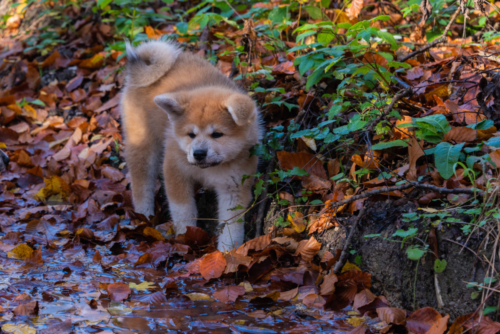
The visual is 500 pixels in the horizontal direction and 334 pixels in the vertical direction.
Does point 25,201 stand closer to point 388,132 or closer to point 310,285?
point 310,285

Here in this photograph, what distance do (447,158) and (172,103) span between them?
6.00 ft

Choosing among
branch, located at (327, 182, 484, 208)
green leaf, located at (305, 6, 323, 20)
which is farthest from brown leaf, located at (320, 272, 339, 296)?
green leaf, located at (305, 6, 323, 20)

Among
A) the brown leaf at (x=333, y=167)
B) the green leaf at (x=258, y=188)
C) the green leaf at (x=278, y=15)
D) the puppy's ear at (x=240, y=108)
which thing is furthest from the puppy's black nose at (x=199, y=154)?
the green leaf at (x=278, y=15)

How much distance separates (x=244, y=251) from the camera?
10.1 ft

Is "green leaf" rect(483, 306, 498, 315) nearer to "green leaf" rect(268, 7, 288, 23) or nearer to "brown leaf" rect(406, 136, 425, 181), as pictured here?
"brown leaf" rect(406, 136, 425, 181)

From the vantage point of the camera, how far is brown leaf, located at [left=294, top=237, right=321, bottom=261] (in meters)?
2.89

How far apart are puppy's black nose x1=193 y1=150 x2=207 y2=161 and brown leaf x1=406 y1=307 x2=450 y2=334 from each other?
1640 mm

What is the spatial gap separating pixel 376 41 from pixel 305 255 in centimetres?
224

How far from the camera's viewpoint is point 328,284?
257cm

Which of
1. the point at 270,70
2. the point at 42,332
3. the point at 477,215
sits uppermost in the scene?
the point at 270,70

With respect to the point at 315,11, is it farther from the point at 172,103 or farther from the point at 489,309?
the point at 489,309

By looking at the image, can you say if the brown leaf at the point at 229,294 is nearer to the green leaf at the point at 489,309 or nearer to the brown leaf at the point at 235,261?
the brown leaf at the point at 235,261

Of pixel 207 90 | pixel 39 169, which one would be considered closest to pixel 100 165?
pixel 39 169

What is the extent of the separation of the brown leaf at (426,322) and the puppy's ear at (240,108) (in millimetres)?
1626
